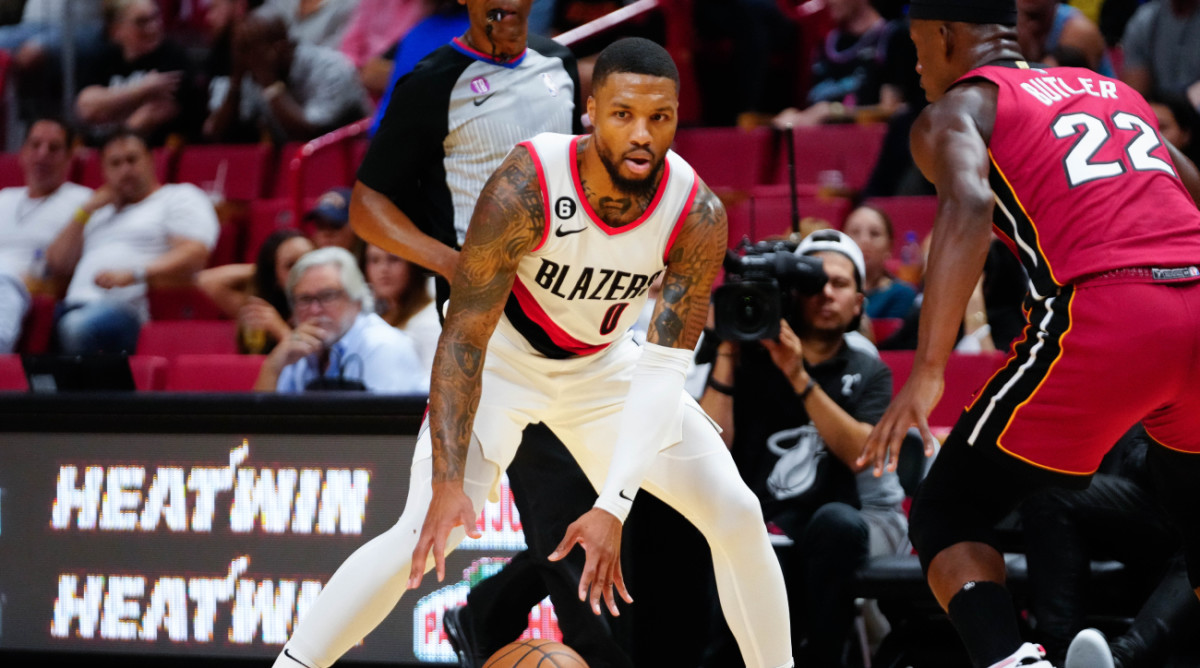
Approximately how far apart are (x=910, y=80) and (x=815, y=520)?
3.96 metres

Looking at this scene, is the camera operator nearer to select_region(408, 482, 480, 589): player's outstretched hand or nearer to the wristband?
the wristband

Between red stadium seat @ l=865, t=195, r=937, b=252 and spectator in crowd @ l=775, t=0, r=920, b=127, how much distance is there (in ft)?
2.37

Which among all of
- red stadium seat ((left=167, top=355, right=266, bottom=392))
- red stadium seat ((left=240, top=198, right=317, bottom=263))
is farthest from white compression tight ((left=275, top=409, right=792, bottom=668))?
red stadium seat ((left=240, top=198, right=317, bottom=263))

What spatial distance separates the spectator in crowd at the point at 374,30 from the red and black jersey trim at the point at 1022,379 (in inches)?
273

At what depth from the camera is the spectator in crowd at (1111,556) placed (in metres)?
3.96

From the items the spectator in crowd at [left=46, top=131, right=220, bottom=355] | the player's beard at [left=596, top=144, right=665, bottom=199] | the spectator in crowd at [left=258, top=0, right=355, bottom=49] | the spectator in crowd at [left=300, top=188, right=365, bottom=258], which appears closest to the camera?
the player's beard at [left=596, top=144, right=665, bottom=199]

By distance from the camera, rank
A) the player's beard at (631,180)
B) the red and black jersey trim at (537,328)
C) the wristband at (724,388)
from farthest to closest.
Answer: the wristband at (724,388), the red and black jersey trim at (537,328), the player's beard at (631,180)

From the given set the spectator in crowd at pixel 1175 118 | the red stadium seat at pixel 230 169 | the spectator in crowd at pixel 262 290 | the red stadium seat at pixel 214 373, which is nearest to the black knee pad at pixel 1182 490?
the spectator in crowd at pixel 1175 118

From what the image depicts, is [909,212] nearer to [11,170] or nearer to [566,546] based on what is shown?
[566,546]

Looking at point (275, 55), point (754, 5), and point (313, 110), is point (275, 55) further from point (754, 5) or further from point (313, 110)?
point (754, 5)

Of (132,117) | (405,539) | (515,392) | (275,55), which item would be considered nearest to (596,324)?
(515,392)

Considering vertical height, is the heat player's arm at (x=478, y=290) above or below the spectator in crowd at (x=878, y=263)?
above

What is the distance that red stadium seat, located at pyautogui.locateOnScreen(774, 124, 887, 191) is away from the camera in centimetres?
805

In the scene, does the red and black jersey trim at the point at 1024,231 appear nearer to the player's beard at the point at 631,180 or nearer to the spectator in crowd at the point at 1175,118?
the player's beard at the point at 631,180
